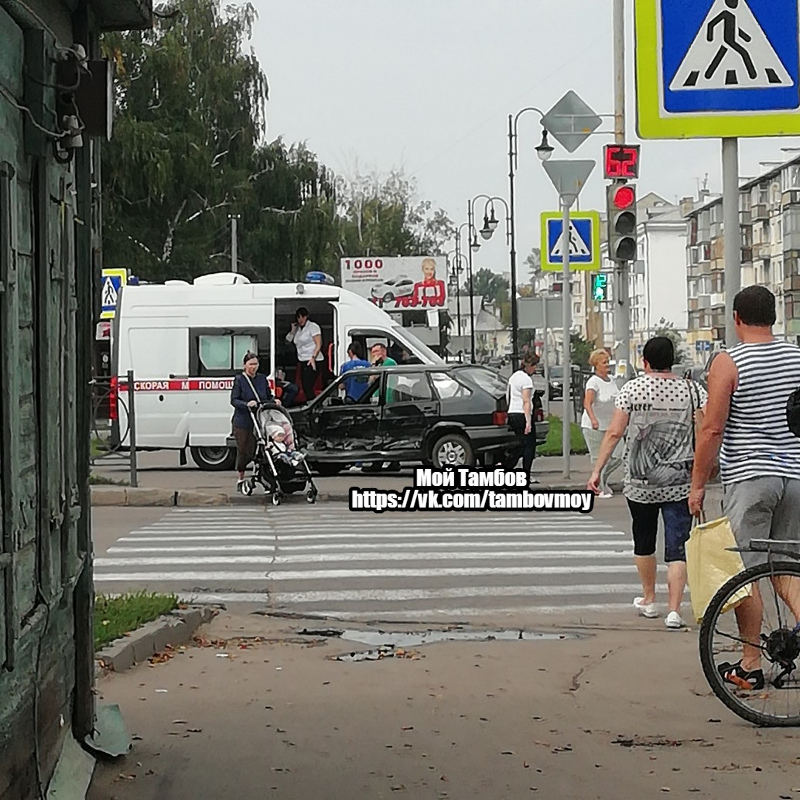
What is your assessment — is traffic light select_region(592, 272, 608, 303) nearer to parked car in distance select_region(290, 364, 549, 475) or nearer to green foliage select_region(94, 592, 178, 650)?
parked car in distance select_region(290, 364, 549, 475)

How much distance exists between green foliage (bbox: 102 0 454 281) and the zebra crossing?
1207 inches

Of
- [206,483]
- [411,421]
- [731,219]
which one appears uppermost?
[731,219]

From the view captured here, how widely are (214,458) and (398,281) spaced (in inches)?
1539

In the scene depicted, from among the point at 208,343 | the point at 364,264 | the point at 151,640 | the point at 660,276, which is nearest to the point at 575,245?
the point at 208,343

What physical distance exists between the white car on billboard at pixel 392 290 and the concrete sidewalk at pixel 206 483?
3638 cm

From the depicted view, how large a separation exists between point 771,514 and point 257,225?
46763 mm

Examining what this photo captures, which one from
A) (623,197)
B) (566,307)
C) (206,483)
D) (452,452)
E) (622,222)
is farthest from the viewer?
(206,483)

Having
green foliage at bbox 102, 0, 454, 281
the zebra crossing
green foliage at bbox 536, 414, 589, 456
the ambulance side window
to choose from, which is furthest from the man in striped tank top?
green foliage at bbox 102, 0, 454, 281

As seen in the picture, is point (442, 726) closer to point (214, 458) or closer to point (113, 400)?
point (113, 400)

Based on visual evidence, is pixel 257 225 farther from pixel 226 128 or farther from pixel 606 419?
pixel 606 419

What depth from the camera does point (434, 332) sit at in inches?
2254

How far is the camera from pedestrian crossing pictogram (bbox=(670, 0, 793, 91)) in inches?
275

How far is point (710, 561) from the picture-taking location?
7125 mm

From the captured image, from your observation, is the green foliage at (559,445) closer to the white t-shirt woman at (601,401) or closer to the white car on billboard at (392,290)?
the white t-shirt woman at (601,401)
